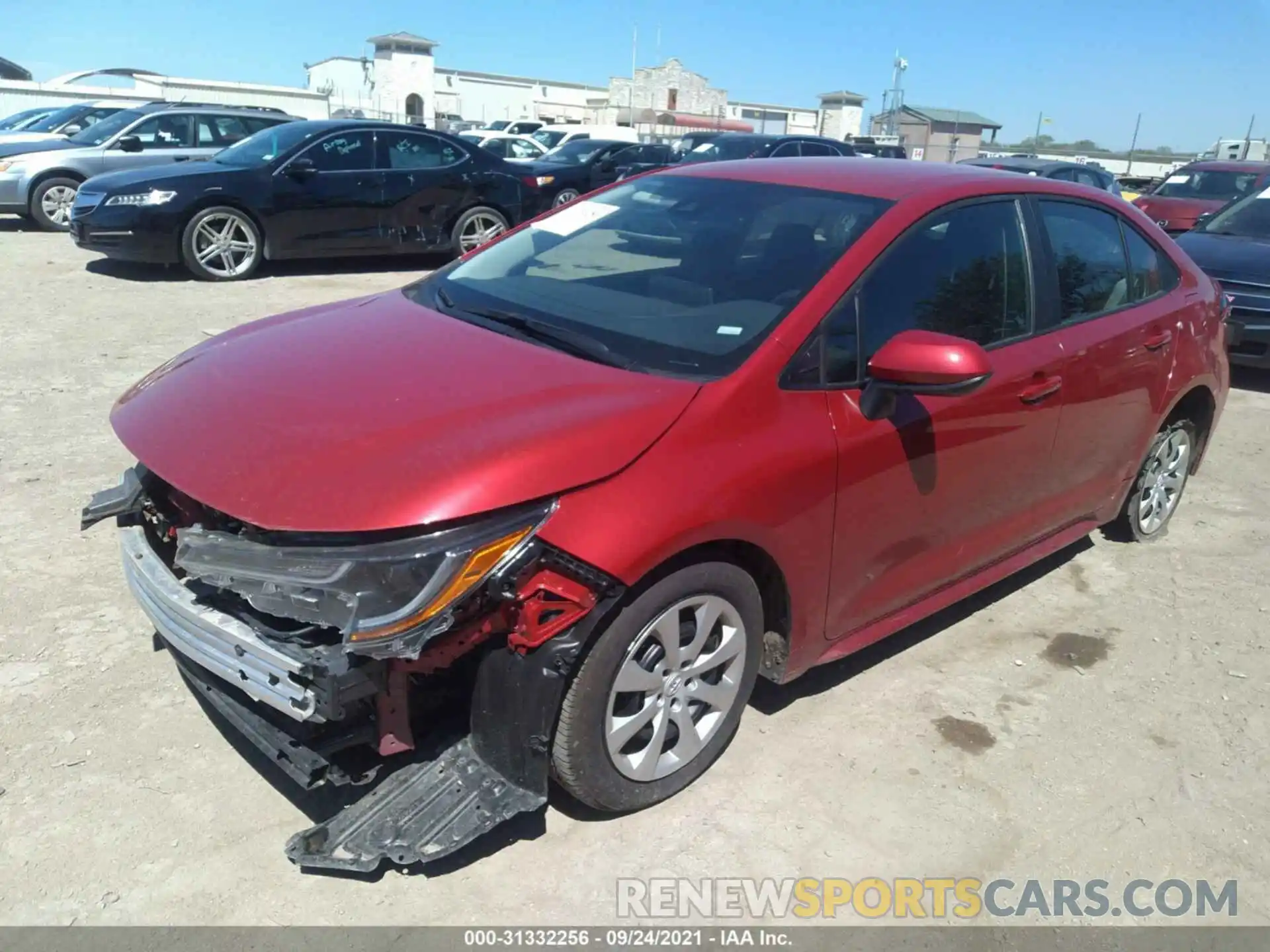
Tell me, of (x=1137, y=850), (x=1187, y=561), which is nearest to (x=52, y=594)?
(x=1137, y=850)

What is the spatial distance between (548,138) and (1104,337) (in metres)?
23.7

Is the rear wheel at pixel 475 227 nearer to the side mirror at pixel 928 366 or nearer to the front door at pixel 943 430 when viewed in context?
the front door at pixel 943 430

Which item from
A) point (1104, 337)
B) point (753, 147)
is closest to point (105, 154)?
point (753, 147)

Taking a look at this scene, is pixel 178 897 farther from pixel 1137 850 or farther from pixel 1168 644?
pixel 1168 644

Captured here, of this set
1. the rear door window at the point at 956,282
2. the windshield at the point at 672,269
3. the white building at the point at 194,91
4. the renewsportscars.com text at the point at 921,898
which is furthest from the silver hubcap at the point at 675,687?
the white building at the point at 194,91

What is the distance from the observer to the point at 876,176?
349cm

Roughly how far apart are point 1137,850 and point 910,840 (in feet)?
2.15

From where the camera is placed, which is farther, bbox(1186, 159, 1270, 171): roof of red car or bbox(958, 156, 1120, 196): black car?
bbox(958, 156, 1120, 196): black car

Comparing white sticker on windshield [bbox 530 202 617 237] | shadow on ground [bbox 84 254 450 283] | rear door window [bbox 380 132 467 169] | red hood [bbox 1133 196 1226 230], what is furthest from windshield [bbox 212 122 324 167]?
red hood [bbox 1133 196 1226 230]

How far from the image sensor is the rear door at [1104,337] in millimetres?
3713

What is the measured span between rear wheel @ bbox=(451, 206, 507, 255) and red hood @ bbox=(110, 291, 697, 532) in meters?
8.28

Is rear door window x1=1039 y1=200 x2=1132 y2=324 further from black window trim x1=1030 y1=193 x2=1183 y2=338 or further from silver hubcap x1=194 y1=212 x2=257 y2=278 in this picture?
silver hubcap x1=194 y1=212 x2=257 y2=278

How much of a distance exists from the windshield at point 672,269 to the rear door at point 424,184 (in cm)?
711

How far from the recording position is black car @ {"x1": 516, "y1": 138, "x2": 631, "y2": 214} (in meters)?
12.4
